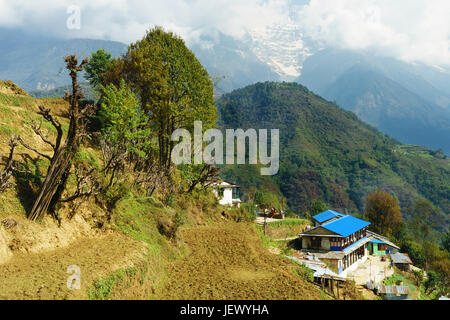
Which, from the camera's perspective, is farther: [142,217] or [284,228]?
[284,228]

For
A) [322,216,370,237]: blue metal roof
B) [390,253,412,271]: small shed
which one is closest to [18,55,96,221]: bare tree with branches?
[322,216,370,237]: blue metal roof

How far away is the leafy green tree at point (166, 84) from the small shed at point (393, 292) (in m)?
25.9

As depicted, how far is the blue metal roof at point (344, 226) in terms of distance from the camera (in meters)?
43.0

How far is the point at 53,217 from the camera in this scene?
13.5m

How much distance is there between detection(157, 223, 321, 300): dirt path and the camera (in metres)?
13.2

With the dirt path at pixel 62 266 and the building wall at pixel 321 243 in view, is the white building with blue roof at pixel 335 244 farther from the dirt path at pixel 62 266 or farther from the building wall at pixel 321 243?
the dirt path at pixel 62 266

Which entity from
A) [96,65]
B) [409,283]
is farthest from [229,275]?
[409,283]

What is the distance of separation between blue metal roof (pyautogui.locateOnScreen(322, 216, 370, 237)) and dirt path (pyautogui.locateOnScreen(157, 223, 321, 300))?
84.4 ft

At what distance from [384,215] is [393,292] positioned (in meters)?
51.0

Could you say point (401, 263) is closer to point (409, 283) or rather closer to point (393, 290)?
point (409, 283)

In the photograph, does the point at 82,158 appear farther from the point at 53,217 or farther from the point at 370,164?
the point at 370,164

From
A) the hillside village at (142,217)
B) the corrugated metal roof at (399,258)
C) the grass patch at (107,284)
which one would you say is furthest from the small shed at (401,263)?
the grass patch at (107,284)

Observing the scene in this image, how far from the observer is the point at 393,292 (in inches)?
1378
